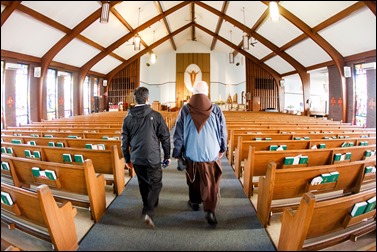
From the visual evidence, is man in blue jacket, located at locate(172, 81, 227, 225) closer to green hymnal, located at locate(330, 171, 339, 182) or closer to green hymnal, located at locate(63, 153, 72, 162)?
green hymnal, located at locate(330, 171, 339, 182)

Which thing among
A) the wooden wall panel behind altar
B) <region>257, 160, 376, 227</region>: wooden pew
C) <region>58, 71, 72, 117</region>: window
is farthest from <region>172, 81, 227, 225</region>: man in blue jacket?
the wooden wall panel behind altar

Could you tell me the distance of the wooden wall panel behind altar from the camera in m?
12.5

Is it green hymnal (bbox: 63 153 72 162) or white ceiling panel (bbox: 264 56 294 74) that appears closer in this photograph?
green hymnal (bbox: 63 153 72 162)

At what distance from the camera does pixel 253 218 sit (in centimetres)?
161

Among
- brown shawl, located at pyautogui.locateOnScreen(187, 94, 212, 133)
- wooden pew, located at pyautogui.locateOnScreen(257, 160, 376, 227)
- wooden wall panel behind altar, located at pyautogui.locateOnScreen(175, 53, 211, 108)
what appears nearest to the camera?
wooden pew, located at pyautogui.locateOnScreen(257, 160, 376, 227)

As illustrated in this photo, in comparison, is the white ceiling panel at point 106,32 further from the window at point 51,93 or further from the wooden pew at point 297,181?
the wooden pew at point 297,181

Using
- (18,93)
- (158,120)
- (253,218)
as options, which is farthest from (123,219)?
(18,93)

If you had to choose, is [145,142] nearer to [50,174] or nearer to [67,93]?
[50,174]

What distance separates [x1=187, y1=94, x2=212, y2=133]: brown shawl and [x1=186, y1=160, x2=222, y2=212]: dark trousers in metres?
0.28

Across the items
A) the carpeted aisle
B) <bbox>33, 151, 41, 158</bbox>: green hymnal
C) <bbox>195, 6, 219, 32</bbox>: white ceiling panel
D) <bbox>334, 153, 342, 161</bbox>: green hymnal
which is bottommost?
the carpeted aisle

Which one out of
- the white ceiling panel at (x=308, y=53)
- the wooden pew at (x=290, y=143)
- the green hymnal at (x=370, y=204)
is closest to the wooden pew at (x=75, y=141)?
the wooden pew at (x=290, y=143)

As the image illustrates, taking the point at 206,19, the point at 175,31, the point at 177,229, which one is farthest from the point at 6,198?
the point at 175,31

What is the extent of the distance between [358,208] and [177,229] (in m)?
1.05

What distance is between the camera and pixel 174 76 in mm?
12609
